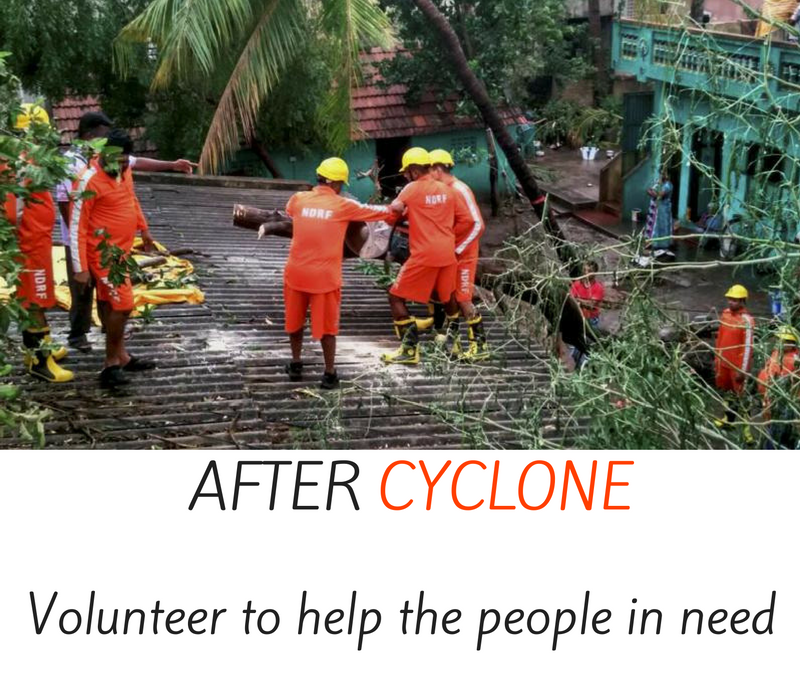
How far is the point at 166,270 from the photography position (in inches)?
339

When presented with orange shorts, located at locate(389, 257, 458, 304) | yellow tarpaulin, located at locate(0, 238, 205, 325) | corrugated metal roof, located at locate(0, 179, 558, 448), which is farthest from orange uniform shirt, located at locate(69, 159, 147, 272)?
orange shorts, located at locate(389, 257, 458, 304)

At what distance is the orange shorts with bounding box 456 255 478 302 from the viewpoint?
795 centimetres

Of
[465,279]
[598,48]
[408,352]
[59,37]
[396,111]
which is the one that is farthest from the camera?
[598,48]

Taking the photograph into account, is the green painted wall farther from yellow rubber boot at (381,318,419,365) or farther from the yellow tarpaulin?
yellow rubber boot at (381,318,419,365)

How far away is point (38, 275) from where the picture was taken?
6.57 m

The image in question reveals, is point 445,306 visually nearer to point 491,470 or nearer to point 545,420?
point 545,420

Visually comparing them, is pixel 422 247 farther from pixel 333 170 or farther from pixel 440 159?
pixel 333 170

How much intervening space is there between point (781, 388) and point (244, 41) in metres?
10.2

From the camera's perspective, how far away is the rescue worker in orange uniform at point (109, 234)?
6305 mm

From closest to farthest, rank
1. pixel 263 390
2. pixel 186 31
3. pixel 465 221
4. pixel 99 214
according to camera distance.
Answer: pixel 99 214 < pixel 263 390 < pixel 465 221 < pixel 186 31

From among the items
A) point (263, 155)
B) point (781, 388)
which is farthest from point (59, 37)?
point (781, 388)

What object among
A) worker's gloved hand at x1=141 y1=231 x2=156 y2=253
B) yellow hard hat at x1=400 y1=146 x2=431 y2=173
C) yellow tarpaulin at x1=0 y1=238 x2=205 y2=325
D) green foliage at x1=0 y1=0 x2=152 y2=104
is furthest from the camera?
green foliage at x1=0 y1=0 x2=152 y2=104

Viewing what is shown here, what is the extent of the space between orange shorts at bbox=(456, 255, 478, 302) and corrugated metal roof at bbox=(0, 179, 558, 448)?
500 mm

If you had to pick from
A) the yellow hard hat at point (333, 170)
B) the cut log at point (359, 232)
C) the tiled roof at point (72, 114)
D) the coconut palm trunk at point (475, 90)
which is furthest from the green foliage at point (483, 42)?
the yellow hard hat at point (333, 170)
